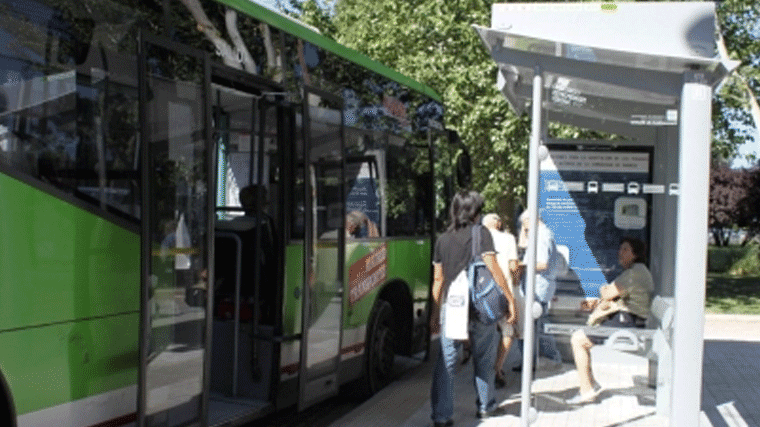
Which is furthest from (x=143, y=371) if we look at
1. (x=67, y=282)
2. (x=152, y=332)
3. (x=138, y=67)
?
(x=138, y=67)

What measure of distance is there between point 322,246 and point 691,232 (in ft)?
9.60

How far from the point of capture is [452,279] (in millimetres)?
7703

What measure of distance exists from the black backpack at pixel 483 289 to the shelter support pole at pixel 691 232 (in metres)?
1.62

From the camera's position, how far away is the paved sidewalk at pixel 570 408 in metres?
7.90

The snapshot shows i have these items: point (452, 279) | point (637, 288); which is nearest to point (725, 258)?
point (637, 288)

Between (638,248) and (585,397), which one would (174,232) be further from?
(585,397)

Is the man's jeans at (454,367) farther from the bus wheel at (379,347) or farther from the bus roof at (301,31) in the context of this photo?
the bus roof at (301,31)

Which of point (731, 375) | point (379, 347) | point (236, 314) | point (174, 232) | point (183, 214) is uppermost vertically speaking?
point (183, 214)

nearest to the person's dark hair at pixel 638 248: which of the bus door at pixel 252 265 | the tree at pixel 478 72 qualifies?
the bus door at pixel 252 265

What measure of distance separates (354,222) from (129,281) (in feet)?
12.0

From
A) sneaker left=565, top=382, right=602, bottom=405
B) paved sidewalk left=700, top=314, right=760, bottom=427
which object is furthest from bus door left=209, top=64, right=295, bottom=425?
paved sidewalk left=700, top=314, right=760, bottom=427

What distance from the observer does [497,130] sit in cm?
2042

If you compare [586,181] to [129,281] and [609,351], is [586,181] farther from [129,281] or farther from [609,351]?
[129,281]

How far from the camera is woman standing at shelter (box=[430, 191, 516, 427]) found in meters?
7.72
